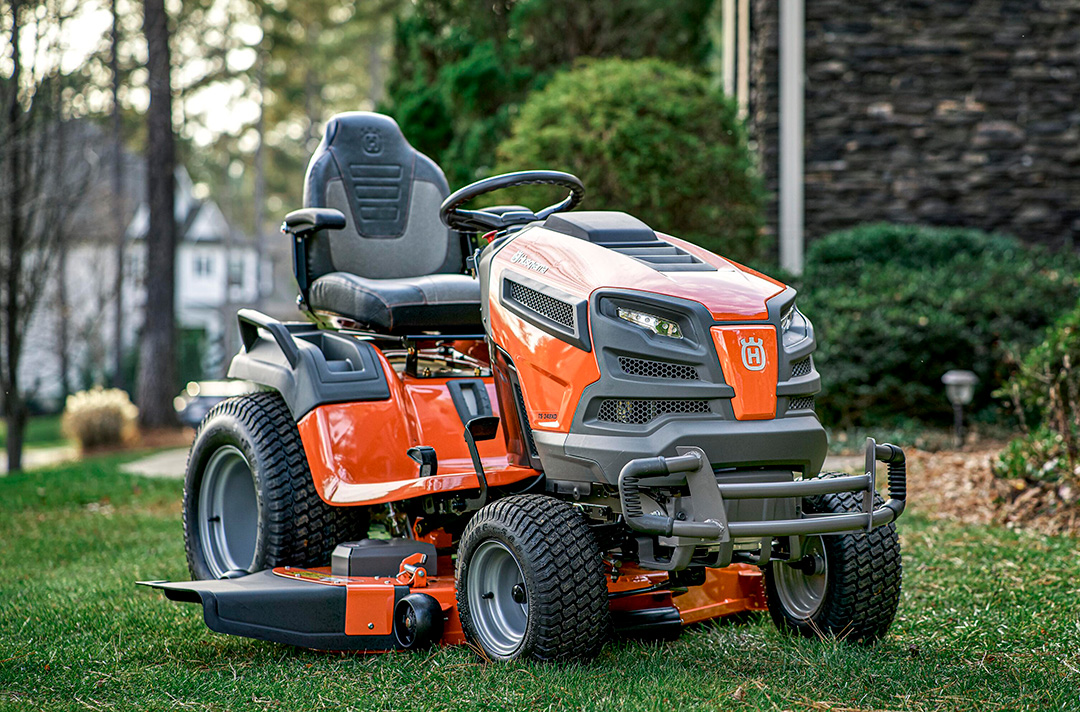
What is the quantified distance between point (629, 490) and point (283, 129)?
111 ft

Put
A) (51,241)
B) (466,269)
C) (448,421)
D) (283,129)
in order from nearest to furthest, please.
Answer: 1. (448,421)
2. (466,269)
3. (51,241)
4. (283,129)

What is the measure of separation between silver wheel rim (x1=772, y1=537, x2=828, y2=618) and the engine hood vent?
920mm

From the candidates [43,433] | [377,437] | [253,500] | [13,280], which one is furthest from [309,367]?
[43,433]

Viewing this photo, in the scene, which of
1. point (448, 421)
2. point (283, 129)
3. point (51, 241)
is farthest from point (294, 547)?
point (283, 129)

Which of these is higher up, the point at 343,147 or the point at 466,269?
the point at 343,147

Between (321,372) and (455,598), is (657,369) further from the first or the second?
(321,372)

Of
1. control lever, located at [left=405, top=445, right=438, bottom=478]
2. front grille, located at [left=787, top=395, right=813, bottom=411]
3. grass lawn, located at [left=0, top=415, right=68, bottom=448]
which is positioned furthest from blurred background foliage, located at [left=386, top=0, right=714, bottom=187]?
grass lawn, located at [left=0, top=415, right=68, bottom=448]

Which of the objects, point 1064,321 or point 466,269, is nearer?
point 466,269

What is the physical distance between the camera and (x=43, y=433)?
84.1ft

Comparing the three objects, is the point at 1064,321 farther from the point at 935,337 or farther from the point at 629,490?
the point at 629,490

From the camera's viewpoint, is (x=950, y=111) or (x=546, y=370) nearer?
(x=546, y=370)

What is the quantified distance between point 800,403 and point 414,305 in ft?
4.74

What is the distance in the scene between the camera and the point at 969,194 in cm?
1089

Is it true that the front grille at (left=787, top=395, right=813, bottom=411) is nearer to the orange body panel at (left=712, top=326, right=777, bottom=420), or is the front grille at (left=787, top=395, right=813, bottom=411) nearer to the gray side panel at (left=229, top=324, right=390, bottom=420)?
the orange body panel at (left=712, top=326, right=777, bottom=420)
